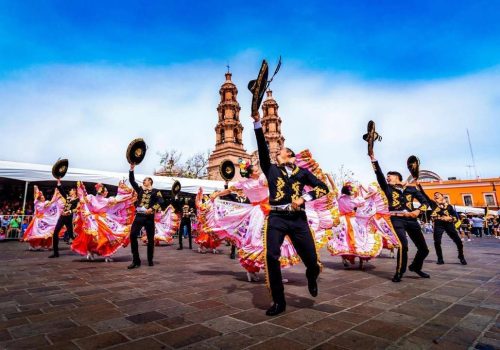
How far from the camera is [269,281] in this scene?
3.32m

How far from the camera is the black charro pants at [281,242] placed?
3.30 m

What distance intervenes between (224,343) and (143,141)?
5421mm

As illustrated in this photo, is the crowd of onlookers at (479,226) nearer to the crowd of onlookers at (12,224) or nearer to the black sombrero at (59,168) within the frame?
the black sombrero at (59,168)

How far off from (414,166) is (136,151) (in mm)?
6182

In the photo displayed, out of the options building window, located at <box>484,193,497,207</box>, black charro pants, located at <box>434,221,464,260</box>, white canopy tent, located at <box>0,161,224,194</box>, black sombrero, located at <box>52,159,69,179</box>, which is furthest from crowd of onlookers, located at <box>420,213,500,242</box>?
building window, located at <box>484,193,497,207</box>

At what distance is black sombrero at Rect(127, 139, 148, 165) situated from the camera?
6.55 meters

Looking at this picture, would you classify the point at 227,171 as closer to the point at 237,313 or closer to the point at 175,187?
the point at 237,313

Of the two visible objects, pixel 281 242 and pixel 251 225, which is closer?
pixel 281 242

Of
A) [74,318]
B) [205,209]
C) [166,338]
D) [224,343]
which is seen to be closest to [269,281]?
[224,343]

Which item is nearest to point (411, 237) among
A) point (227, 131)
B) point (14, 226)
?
point (14, 226)

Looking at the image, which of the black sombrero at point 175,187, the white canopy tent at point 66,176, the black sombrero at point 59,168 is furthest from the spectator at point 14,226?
the black sombrero at point 175,187

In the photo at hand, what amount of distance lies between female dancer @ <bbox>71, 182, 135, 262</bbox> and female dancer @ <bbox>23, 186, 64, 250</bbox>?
3100mm

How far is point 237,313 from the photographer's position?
3262 millimetres

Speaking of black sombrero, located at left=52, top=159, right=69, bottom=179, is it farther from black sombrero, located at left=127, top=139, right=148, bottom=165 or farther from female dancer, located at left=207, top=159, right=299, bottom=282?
female dancer, located at left=207, top=159, right=299, bottom=282
